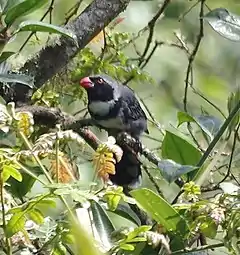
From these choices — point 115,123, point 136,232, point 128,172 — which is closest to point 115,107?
point 115,123

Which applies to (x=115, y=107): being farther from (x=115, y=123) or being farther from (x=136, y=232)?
(x=136, y=232)

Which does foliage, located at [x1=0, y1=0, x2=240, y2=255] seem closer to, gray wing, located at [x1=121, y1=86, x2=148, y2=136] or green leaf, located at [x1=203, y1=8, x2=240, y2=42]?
green leaf, located at [x1=203, y1=8, x2=240, y2=42]

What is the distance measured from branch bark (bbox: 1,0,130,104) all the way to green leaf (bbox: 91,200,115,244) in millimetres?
560

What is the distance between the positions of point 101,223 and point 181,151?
0.27 meters

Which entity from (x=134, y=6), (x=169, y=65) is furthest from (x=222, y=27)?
(x=169, y=65)

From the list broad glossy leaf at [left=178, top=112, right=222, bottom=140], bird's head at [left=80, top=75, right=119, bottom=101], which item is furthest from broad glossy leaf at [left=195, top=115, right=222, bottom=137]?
bird's head at [left=80, top=75, right=119, bottom=101]

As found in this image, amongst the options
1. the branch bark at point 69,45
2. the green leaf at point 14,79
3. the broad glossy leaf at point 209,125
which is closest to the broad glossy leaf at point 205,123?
the broad glossy leaf at point 209,125

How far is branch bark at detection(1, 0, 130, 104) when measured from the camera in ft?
4.82

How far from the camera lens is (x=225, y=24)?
125cm

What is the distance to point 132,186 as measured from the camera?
5.95ft

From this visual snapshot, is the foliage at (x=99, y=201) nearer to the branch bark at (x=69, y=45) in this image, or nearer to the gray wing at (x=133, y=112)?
the branch bark at (x=69, y=45)

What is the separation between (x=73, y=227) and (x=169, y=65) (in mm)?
2478

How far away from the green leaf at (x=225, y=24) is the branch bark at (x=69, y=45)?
30cm

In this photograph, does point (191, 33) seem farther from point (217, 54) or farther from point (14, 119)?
point (14, 119)
